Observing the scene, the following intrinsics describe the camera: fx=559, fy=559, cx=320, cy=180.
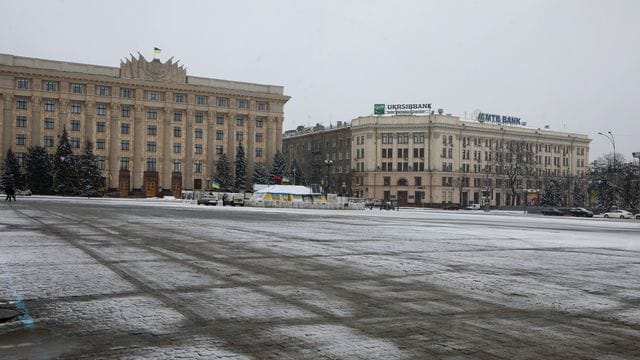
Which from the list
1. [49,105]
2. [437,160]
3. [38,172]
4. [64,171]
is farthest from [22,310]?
[437,160]

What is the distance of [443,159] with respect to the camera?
363 feet

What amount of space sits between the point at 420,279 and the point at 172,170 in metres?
97.0

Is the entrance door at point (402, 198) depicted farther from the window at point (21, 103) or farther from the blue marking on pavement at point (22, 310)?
the blue marking on pavement at point (22, 310)

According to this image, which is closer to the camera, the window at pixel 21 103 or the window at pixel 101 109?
the window at pixel 21 103

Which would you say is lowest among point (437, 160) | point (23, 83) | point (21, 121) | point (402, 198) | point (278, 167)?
point (402, 198)

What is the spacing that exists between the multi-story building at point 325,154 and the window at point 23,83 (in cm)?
5670

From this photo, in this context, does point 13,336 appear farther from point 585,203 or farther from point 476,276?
point 585,203

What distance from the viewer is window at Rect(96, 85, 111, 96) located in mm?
97006

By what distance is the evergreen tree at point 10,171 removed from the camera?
8306cm

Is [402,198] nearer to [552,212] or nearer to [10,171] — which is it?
[552,212]

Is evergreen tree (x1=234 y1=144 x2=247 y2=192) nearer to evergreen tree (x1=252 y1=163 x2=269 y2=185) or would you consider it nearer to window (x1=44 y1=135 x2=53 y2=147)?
evergreen tree (x1=252 y1=163 x2=269 y2=185)

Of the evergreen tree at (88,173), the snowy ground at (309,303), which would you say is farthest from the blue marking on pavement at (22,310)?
the evergreen tree at (88,173)

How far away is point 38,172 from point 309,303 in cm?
8986

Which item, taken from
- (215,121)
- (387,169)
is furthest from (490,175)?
(215,121)
